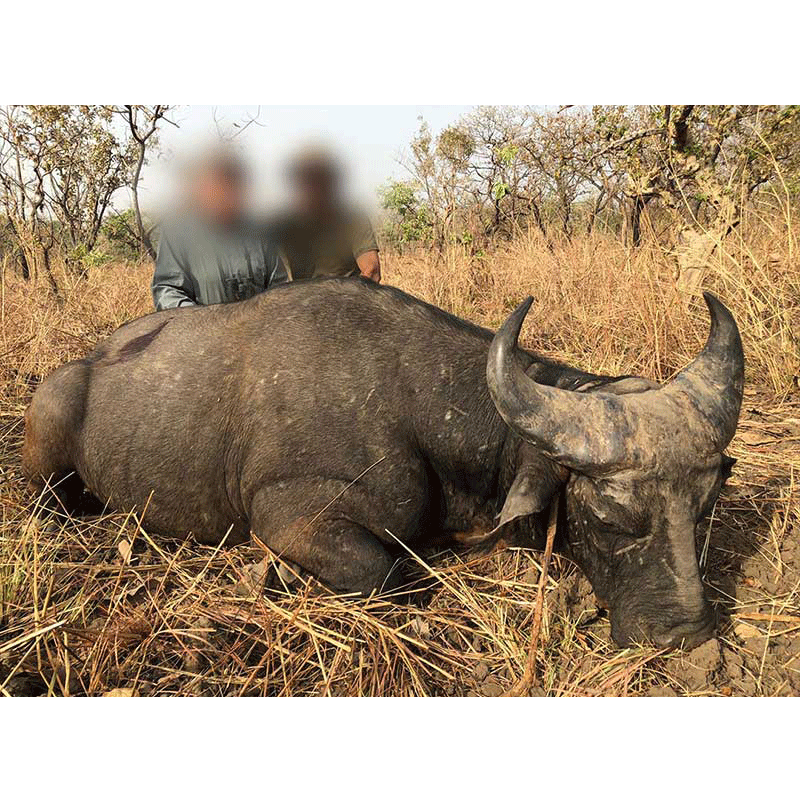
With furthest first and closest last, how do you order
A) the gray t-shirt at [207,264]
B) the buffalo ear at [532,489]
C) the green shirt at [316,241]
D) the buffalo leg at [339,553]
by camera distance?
the gray t-shirt at [207,264]
the green shirt at [316,241]
the buffalo leg at [339,553]
the buffalo ear at [532,489]

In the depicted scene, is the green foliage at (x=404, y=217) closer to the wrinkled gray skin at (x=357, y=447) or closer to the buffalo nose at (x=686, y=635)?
the wrinkled gray skin at (x=357, y=447)

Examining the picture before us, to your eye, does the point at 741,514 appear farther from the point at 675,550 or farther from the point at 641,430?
the point at 641,430

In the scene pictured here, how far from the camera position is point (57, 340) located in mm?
5359

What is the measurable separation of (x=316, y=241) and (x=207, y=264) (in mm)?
1013

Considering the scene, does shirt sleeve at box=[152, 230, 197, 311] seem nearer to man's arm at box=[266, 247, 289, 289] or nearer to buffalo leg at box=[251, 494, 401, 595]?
man's arm at box=[266, 247, 289, 289]

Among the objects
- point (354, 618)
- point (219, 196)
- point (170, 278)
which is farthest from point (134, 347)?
point (354, 618)

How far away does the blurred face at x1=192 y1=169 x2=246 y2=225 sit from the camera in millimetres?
3780

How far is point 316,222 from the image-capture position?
12.3 feet

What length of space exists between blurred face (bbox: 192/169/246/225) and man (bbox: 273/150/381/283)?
0.96 feet

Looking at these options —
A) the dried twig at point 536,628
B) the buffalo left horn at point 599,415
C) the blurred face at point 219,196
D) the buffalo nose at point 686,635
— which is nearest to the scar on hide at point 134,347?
the blurred face at point 219,196

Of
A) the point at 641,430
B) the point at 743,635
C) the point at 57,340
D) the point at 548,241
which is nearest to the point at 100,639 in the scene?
the point at 641,430

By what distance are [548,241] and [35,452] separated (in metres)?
6.75

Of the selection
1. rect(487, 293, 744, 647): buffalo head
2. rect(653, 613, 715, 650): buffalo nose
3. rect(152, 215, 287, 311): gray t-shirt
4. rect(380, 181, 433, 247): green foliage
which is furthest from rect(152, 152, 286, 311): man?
rect(380, 181, 433, 247): green foliage

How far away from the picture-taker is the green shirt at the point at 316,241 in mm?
3771
